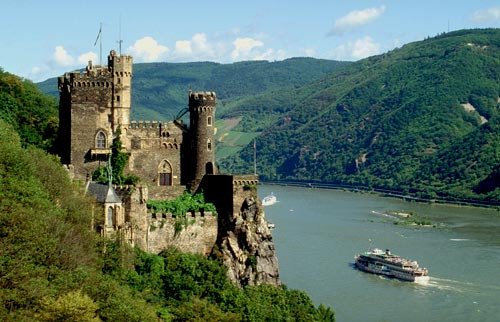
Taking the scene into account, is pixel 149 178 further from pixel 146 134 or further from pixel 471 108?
pixel 471 108

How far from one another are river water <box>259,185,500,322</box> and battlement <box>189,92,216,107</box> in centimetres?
1587

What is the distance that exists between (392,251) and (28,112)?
36858 mm

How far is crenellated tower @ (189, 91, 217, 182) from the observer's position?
4278 cm

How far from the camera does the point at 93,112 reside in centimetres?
4134

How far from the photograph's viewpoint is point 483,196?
124688 mm

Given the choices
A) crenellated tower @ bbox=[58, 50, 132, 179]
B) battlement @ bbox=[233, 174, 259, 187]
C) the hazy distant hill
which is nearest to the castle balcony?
crenellated tower @ bbox=[58, 50, 132, 179]

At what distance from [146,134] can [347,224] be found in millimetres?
52643

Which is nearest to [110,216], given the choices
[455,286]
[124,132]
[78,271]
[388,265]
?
[124,132]

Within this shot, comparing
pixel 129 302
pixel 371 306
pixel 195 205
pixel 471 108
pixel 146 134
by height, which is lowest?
pixel 371 306

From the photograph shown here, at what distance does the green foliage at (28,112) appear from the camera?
46250mm

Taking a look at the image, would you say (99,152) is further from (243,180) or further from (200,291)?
(200,291)

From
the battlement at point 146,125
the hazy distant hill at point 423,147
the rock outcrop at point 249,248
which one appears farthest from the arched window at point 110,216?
the hazy distant hill at point 423,147

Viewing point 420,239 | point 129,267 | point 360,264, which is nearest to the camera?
point 129,267

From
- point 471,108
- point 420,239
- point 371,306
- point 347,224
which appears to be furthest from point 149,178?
point 471,108
